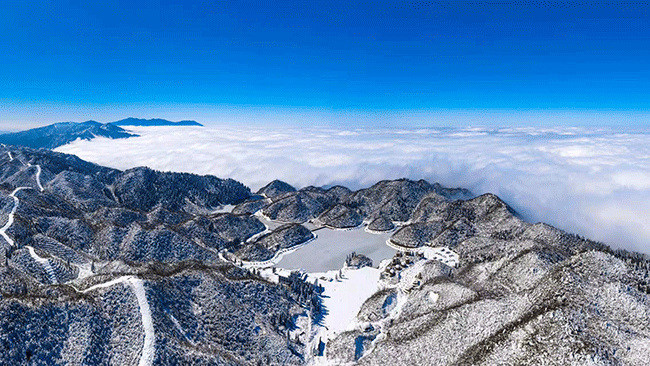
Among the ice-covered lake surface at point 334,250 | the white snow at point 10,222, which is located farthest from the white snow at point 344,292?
the white snow at point 10,222

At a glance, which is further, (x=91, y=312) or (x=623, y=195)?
(x=623, y=195)

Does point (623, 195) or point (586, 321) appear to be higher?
point (586, 321)

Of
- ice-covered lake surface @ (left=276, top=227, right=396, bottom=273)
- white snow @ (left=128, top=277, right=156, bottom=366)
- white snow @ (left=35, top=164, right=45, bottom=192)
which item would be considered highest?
white snow @ (left=35, top=164, right=45, bottom=192)

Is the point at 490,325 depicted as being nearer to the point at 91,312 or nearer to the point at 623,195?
the point at 91,312

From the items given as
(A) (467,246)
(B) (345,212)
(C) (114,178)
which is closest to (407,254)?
(A) (467,246)

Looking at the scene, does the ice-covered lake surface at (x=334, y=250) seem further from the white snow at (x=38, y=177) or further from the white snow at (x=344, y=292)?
the white snow at (x=38, y=177)

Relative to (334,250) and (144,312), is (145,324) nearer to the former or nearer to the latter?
(144,312)

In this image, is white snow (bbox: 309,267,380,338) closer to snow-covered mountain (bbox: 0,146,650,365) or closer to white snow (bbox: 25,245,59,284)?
snow-covered mountain (bbox: 0,146,650,365)

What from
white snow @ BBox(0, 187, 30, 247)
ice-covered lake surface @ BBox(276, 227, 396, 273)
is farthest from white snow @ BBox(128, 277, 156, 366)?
ice-covered lake surface @ BBox(276, 227, 396, 273)

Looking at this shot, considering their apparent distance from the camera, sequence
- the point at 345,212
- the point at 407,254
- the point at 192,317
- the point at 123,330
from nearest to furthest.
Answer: the point at 123,330 < the point at 192,317 < the point at 407,254 < the point at 345,212
